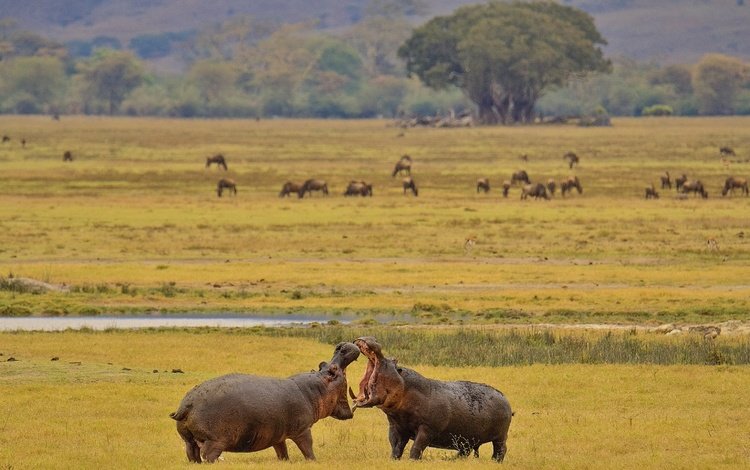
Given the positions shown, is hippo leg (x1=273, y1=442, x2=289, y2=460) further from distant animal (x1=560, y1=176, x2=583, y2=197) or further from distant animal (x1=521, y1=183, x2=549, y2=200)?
distant animal (x1=560, y1=176, x2=583, y2=197)

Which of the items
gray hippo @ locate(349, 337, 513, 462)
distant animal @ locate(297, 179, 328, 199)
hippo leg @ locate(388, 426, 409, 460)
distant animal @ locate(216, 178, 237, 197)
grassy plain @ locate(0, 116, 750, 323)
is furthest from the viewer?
distant animal @ locate(216, 178, 237, 197)

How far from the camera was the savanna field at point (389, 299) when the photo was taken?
1583cm

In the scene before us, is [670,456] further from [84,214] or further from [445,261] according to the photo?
[84,214]

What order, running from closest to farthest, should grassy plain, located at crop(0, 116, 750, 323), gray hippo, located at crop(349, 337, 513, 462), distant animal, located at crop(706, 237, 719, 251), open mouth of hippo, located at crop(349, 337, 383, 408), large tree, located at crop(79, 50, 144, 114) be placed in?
open mouth of hippo, located at crop(349, 337, 383, 408), gray hippo, located at crop(349, 337, 513, 462), grassy plain, located at crop(0, 116, 750, 323), distant animal, located at crop(706, 237, 719, 251), large tree, located at crop(79, 50, 144, 114)

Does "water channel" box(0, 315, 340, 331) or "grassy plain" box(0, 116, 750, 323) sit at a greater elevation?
"water channel" box(0, 315, 340, 331)

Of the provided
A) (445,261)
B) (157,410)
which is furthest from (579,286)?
(157,410)

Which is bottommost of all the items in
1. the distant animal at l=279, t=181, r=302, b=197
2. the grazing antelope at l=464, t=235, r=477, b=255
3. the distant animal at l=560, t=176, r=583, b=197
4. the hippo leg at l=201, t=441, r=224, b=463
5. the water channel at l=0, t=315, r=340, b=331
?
the distant animal at l=560, t=176, r=583, b=197

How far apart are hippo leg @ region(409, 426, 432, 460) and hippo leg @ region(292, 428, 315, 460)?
0.87 m

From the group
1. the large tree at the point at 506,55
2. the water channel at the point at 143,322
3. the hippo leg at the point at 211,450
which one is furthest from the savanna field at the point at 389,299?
the large tree at the point at 506,55

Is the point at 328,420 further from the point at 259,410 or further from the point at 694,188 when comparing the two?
the point at 694,188

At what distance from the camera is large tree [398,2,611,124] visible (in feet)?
417

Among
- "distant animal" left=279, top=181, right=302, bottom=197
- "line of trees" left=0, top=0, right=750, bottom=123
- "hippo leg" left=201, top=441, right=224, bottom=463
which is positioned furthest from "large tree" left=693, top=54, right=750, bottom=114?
"hippo leg" left=201, top=441, right=224, bottom=463

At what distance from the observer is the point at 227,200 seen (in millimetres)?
55469

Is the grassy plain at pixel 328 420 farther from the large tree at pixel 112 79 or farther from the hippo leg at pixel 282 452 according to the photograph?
→ the large tree at pixel 112 79
